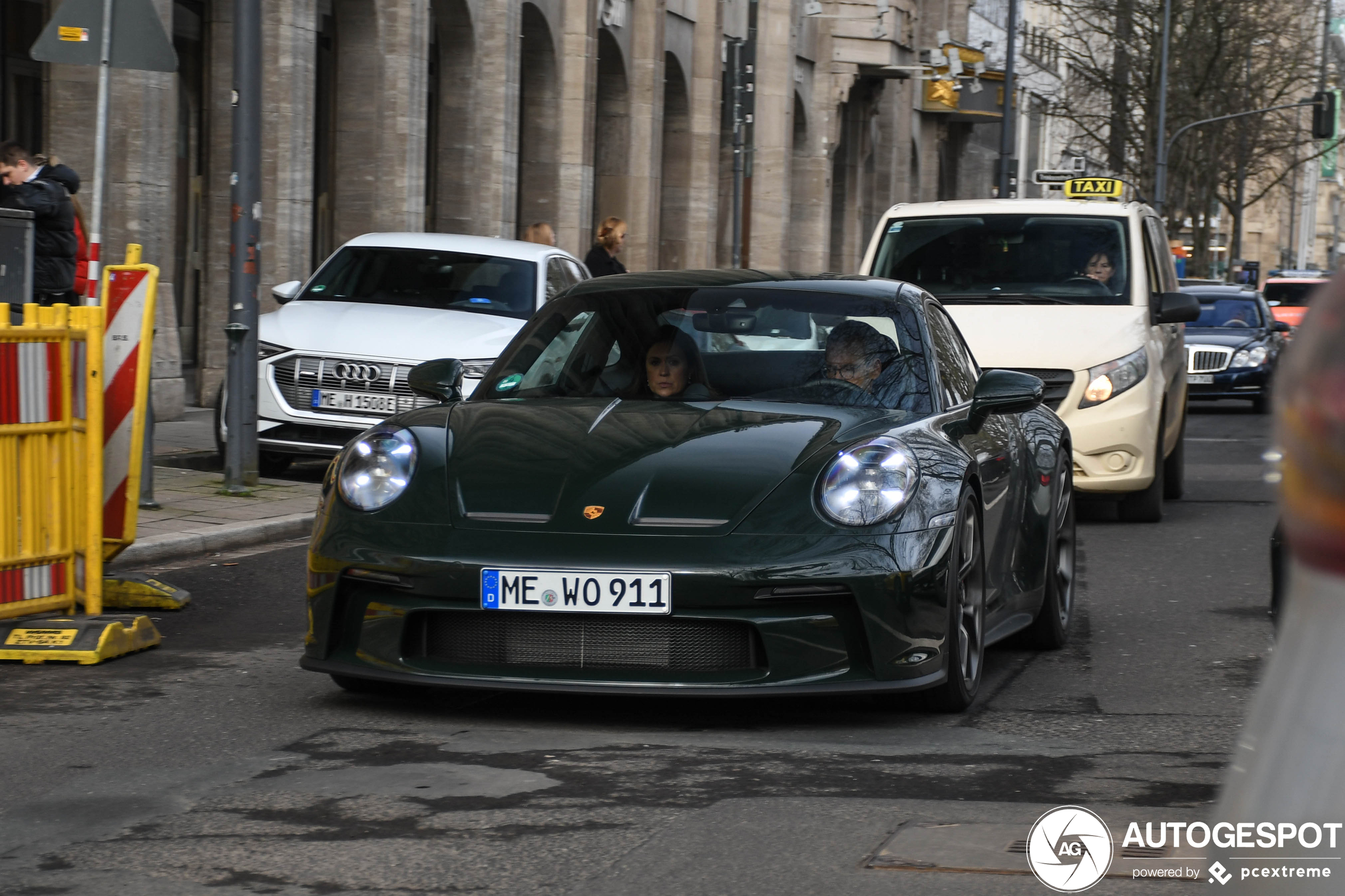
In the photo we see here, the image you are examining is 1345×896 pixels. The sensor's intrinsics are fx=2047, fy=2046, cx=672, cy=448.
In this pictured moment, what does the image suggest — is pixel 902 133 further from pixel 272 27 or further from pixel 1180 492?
pixel 1180 492

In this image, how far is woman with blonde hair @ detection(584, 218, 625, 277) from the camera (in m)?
18.1

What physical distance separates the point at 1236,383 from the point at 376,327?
14979mm

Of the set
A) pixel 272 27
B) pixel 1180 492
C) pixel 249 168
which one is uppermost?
pixel 272 27

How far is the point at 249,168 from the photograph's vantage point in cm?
1209

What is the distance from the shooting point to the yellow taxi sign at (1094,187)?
26609 millimetres

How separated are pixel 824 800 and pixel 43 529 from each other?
334 centimetres

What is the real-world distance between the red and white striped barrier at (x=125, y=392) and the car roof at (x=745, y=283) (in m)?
1.66

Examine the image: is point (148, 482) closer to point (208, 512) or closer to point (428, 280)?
point (208, 512)

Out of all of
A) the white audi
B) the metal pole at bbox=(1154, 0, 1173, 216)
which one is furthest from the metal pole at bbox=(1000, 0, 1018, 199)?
the white audi

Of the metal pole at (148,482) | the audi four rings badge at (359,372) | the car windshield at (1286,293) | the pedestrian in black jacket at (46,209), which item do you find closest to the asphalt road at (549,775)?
the metal pole at (148,482)

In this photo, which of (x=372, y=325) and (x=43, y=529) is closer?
(x=43, y=529)

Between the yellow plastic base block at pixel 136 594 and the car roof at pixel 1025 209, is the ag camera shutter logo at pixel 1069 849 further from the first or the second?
the car roof at pixel 1025 209

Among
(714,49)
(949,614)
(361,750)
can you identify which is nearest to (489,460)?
(361,750)

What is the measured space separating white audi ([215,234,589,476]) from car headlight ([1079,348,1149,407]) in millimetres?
3570
